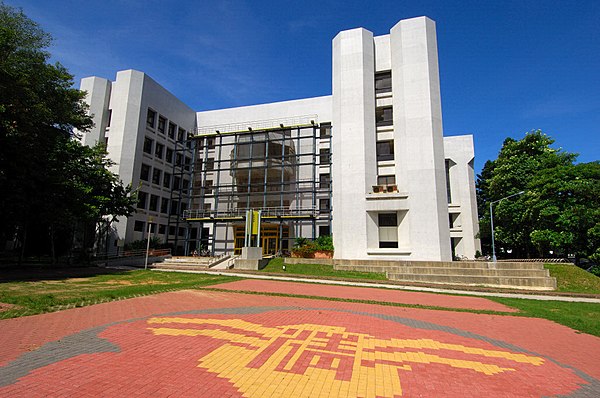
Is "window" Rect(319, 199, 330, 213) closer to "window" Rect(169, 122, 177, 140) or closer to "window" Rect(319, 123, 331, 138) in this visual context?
"window" Rect(319, 123, 331, 138)

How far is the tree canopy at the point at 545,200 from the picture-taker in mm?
26453

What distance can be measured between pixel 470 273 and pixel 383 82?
2094cm

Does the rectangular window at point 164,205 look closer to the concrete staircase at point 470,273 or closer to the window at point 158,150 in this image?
the window at point 158,150

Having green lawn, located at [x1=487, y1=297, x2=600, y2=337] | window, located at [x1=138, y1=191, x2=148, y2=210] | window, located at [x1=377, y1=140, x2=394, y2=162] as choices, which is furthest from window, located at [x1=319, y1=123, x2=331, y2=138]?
green lawn, located at [x1=487, y1=297, x2=600, y2=337]

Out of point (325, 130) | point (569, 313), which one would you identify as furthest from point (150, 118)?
point (569, 313)

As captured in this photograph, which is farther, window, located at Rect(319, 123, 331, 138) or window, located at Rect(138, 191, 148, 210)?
window, located at Rect(319, 123, 331, 138)

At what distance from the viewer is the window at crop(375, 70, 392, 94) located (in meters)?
32.3

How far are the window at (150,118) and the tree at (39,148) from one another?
10275mm

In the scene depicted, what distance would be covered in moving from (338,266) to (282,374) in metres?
21.0

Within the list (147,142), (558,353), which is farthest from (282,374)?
(147,142)

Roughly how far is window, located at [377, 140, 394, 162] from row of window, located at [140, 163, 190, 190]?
27059mm

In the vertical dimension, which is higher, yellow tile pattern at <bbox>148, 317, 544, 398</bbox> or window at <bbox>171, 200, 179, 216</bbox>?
window at <bbox>171, 200, 179, 216</bbox>

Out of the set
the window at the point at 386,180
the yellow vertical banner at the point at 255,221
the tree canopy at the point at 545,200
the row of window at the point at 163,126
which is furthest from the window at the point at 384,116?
the row of window at the point at 163,126

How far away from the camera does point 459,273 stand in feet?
72.1
